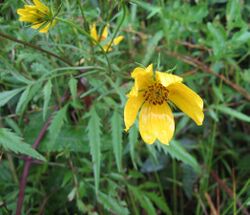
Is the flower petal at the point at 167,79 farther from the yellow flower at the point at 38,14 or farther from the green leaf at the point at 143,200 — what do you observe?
the green leaf at the point at 143,200

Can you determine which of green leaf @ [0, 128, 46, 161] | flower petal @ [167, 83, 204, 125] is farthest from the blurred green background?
flower petal @ [167, 83, 204, 125]

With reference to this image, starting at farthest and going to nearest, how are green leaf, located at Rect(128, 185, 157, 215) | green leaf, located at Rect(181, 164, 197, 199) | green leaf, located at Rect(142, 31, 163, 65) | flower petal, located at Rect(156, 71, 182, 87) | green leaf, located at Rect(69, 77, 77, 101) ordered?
1. green leaf, located at Rect(181, 164, 197, 199)
2. green leaf, located at Rect(142, 31, 163, 65)
3. green leaf, located at Rect(128, 185, 157, 215)
4. green leaf, located at Rect(69, 77, 77, 101)
5. flower petal, located at Rect(156, 71, 182, 87)

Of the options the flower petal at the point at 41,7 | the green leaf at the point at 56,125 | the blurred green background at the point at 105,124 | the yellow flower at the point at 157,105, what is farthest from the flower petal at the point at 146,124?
the flower petal at the point at 41,7

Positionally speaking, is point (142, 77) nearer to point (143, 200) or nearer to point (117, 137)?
point (117, 137)

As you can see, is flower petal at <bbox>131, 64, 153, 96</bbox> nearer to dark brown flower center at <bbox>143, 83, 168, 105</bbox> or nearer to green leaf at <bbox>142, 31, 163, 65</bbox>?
dark brown flower center at <bbox>143, 83, 168, 105</bbox>

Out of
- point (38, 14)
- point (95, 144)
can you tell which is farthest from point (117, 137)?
point (38, 14)

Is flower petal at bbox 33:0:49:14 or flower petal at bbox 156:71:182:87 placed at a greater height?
flower petal at bbox 33:0:49:14

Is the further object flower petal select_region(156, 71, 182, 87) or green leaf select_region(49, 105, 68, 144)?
green leaf select_region(49, 105, 68, 144)
